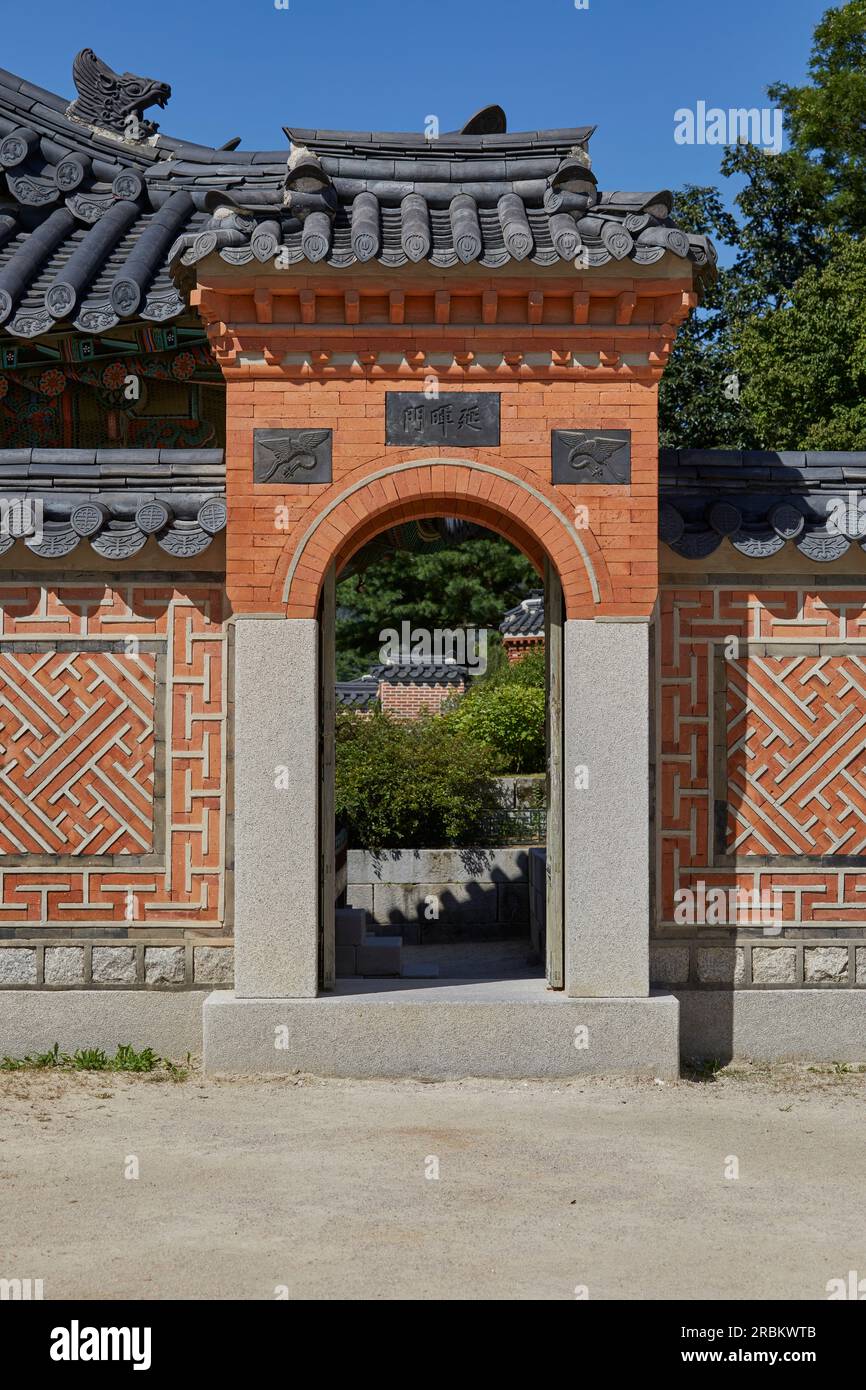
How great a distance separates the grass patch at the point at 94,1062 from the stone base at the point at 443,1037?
1.71 ft

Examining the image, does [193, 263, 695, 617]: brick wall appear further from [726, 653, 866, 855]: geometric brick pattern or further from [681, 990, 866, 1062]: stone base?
[681, 990, 866, 1062]: stone base

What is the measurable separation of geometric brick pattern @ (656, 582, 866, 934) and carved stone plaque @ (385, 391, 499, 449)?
5.01 feet

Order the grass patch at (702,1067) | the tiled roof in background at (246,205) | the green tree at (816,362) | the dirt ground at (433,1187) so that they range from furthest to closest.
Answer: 1. the green tree at (816,362)
2. the grass patch at (702,1067)
3. the tiled roof in background at (246,205)
4. the dirt ground at (433,1187)

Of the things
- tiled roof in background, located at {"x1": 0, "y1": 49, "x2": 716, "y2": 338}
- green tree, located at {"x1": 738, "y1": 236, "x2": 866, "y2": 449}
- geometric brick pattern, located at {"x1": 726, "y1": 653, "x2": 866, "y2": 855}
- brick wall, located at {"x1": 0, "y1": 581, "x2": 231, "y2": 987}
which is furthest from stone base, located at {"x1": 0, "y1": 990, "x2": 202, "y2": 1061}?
green tree, located at {"x1": 738, "y1": 236, "x2": 866, "y2": 449}

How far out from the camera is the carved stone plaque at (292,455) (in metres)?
7.50

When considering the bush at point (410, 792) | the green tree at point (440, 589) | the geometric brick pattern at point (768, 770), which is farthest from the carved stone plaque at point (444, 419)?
the green tree at point (440, 589)

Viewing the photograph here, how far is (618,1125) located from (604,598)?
2818 mm

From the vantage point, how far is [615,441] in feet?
24.7

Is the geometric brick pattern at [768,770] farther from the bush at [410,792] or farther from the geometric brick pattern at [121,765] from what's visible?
the bush at [410,792]

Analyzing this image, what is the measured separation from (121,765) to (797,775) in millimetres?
4035

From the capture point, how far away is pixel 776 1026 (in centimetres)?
803

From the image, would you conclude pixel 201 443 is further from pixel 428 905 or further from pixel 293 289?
pixel 428 905

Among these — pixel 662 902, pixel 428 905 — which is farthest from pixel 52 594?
pixel 428 905

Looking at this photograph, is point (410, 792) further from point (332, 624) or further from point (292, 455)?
point (292, 455)
